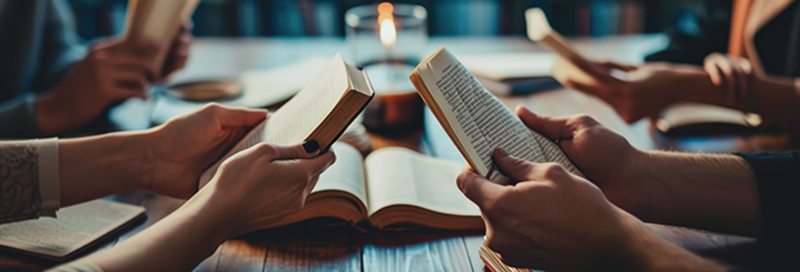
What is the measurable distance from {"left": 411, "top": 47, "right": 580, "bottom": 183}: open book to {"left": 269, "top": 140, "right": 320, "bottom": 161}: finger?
0.57ft

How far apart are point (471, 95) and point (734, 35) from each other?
51.9 inches

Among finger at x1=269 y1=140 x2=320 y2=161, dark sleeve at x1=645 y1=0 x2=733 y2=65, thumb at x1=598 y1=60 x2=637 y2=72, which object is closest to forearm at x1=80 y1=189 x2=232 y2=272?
finger at x1=269 y1=140 x2=320 y2=161

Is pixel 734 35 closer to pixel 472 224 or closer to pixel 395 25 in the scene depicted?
pixel 395 25

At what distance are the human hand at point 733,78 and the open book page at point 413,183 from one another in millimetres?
706

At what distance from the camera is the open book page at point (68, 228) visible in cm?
74

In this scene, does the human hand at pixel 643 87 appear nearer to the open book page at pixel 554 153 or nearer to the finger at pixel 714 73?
the finger at pixel 714 73

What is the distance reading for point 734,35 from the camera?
163cm

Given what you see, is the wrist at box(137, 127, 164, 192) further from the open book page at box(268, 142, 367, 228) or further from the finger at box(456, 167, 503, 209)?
the finger at box(456, 167, 503, 209)

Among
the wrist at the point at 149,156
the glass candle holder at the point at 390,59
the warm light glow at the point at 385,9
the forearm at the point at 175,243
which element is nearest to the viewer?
the forearm at the point at 175,243

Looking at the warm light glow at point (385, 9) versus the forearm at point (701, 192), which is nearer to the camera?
the forearm at point (701, 192)

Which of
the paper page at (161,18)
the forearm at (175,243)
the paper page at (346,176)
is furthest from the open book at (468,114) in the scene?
the paper page at (161,18)

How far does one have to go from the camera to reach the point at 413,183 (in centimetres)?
89

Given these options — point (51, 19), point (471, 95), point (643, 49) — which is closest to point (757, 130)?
point (643, 49)

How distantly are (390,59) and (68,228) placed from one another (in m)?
0.83
